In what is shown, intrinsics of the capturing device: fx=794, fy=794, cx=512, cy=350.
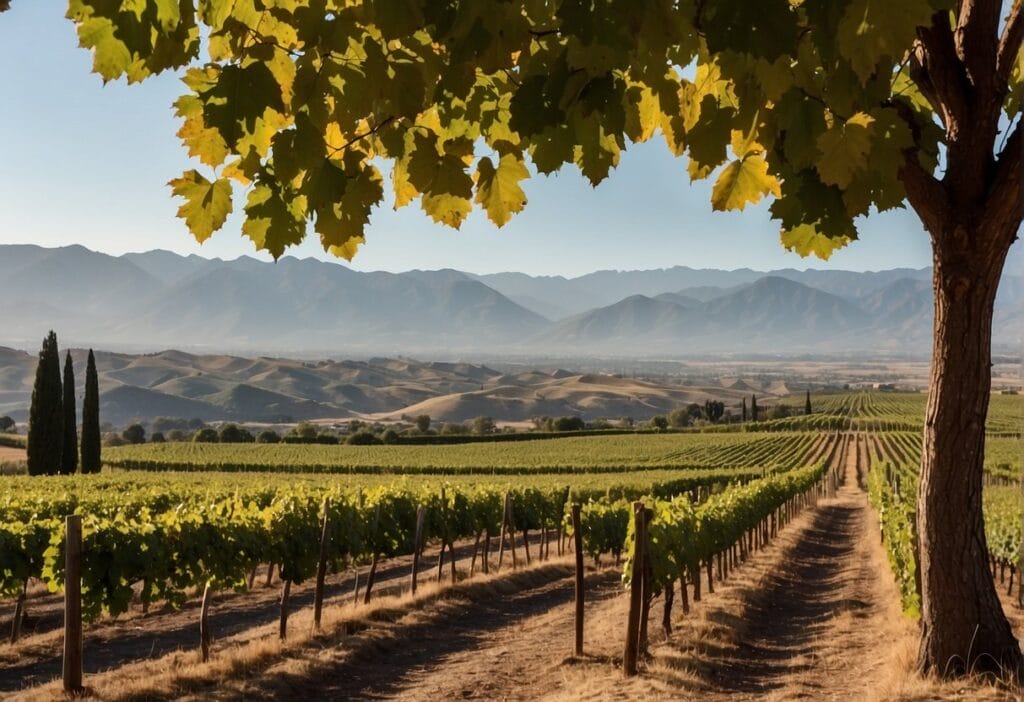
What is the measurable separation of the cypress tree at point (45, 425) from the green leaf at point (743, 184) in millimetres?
58579

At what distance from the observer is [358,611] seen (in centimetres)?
1221

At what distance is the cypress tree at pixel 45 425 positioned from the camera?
5256 centimetres

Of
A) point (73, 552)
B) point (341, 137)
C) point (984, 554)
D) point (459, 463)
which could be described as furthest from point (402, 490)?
point (459, 463)

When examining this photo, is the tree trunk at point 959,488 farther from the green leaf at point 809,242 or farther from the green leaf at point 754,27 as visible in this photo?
the green leaf at point 754,27

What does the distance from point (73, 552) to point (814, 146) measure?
26.2 ft

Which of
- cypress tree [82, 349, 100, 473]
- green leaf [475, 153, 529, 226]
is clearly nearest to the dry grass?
green leaf [475, 153, 529, 226]

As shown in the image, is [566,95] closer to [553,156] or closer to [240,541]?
[553,156]

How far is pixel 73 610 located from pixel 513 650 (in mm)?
5476

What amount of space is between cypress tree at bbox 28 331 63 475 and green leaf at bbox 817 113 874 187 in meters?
59.4

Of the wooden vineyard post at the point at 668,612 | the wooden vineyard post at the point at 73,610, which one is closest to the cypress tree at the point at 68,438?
the wooden vineyard post at the point at 73,610

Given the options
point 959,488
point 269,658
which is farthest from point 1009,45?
point 269,658

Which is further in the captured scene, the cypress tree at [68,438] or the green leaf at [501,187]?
the cypress tree at [68,438]

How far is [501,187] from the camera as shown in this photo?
2947 millimetres

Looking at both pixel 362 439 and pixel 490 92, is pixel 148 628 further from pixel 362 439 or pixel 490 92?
pixel 362 439
